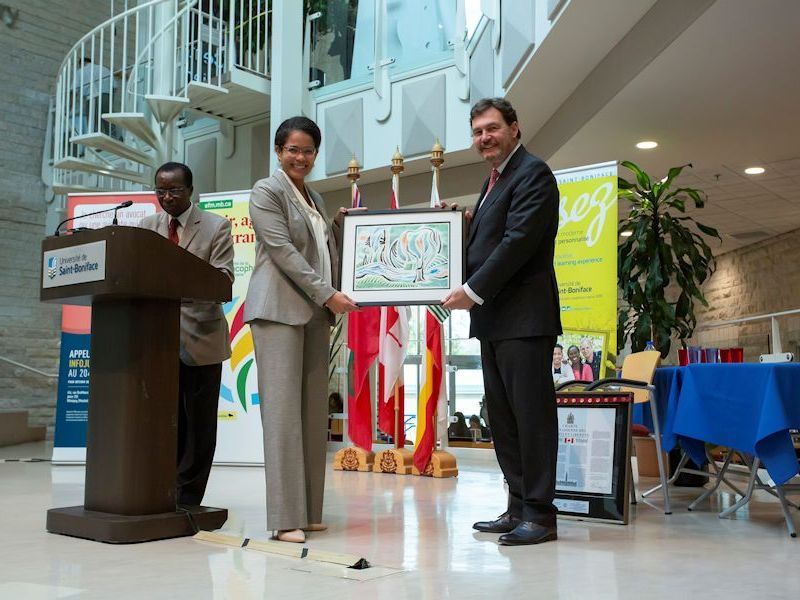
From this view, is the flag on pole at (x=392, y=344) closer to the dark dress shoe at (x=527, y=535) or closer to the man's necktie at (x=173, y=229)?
the man's necktie at (x=173, y=229)

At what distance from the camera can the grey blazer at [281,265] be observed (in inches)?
109

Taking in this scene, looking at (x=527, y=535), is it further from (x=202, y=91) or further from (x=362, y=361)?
(x=202, y=91)

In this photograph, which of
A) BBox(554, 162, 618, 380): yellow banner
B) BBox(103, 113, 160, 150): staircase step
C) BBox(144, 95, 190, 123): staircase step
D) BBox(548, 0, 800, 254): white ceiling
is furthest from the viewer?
BBox(103, 113, 160, 150): staircase step

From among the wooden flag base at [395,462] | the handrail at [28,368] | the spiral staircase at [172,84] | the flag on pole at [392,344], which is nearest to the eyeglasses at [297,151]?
the flag on pole at [392,344]

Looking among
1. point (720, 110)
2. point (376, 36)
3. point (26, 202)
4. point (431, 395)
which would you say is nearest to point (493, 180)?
point (431, 395)

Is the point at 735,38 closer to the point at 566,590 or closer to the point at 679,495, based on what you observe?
the point at 679,495

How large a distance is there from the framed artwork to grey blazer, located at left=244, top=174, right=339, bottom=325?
0.57 ft

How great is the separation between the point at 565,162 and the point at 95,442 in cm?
526

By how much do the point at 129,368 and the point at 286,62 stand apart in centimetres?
591

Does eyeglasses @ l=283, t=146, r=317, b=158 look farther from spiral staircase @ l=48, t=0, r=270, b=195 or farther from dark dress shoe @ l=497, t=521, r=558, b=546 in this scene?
spiral staircase @ l=48, t=0, r=270, b=195

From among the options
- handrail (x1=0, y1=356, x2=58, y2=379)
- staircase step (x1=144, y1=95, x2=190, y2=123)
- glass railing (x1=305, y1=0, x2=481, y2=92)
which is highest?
glass railing (x1=305, y1=0, x2=481, y2=92)

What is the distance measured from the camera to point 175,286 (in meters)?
2.73

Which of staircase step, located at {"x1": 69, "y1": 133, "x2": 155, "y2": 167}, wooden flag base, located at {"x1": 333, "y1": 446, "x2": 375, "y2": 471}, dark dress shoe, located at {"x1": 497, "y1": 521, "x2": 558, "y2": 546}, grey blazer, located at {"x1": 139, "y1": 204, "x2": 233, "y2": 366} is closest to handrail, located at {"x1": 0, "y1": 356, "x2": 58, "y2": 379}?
staircase step, located at {"x1": 69, "y1": 133, "x2": 155, "y2": 167}

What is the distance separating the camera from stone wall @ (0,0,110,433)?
9586mm
